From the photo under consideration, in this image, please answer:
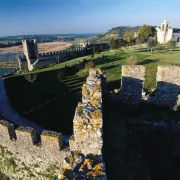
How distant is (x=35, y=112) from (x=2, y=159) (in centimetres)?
753

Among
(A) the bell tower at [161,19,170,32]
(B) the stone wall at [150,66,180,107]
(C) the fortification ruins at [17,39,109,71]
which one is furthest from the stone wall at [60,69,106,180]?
(A) the bell tower at [161,19,170,32]

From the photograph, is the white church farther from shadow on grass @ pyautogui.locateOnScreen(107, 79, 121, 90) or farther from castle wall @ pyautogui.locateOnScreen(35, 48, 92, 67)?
shadow on grass @ pyautogui.locateOnScreen(107, 79, 121, 90)

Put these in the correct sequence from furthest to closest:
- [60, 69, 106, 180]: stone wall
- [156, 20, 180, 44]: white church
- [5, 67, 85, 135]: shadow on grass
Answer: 1. [156, 20, 180, 44]: white church
2. [5, 67, 85, 135]: shadow on grass
3. [60, 69, 106, 180]: stone wall

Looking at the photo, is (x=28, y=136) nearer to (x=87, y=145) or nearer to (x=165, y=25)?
(x=87, y=145)

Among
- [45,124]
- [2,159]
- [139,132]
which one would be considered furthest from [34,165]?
[45,124]

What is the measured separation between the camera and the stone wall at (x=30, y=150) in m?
8.21

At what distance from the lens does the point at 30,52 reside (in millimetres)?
48750

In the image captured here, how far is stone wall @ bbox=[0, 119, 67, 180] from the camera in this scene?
323 inches

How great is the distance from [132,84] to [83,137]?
301 inches

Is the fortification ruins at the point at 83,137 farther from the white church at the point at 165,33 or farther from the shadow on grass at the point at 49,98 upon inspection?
the white church at the point at 165,33

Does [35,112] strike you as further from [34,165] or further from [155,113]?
[155,113]

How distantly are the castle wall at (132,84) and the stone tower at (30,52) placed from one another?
109 feet

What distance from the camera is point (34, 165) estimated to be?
939 cm

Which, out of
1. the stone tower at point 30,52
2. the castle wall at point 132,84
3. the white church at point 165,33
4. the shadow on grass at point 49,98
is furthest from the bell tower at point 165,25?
the castle wall at point 132,84
